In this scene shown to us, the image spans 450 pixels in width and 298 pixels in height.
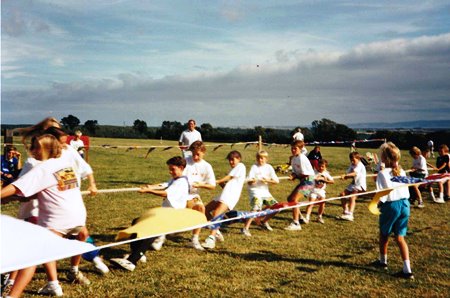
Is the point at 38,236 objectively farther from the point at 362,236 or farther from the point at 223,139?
the point at 223,139

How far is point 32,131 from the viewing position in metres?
5.32

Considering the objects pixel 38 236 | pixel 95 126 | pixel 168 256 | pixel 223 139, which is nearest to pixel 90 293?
pixel 168 256

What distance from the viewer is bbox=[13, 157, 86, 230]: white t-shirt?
4367 mm

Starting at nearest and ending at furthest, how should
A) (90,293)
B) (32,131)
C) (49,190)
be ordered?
(49,190) → (90,293) → (32,131)

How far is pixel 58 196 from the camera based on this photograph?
4.60m

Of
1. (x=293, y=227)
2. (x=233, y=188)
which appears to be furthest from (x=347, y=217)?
(x=233, y=188)

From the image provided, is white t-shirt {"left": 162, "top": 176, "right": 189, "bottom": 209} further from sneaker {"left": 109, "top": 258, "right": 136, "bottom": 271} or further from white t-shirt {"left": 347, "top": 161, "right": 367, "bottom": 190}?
white t-shirt {"left": 347, "top": 161, "right": 367, "bottom": 190}

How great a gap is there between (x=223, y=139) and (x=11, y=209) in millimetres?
41973

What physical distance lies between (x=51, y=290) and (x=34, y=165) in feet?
4.97

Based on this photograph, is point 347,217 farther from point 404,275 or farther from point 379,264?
point 404,275

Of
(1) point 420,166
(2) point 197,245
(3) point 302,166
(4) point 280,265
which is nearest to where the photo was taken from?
(4) point 280,265

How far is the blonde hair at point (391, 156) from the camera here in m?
5.85

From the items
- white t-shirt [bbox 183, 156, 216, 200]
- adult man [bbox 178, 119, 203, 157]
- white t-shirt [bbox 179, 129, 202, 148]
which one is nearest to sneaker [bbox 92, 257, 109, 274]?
white t-shirt [bbox 183, 156, 216, 200]

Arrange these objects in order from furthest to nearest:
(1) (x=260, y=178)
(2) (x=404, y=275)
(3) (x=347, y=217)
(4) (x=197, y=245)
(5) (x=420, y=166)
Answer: (5) (x=420, y=166) < (3) (x=347, y=217) < (1) (x=260, y=178) < (4) (x=197, y=245) < (2) (x=404, y=275)
